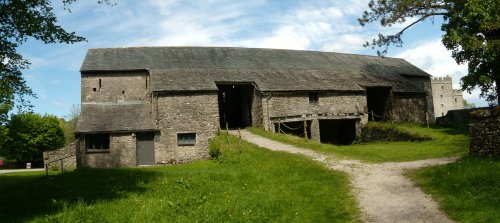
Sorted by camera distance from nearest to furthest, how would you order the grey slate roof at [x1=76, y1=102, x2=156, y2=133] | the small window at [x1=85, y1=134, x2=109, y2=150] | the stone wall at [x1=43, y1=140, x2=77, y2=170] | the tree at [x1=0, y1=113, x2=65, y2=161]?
the grey slate roof at [x1=76, y1=102, x2=156, y2=133] → the small window at [x1=85, y1=134, x2=109, y2=150] → the stone wall at [x1=43, y1=140, x2=77, y2=170] → the tree at [x1=0, y1=113, x2=65, y2=161]

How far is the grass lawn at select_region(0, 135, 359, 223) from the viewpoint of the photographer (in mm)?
10023

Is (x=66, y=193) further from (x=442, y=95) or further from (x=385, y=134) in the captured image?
(x=442, y=95)

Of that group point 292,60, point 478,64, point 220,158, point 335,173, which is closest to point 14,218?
point 335,173

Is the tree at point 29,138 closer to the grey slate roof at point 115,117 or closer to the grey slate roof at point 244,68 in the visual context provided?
the grey slate roof at point 244,68

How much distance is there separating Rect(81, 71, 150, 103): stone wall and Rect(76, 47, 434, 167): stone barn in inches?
3.0

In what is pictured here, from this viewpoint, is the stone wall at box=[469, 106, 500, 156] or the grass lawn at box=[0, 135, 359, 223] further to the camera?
the stone wall at box=[469, 106, 500, 156]

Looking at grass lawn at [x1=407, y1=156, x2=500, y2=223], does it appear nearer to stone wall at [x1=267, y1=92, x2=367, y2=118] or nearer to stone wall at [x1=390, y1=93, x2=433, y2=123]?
stone wall at [x1=267, y1=92, x2=367, y2=118]

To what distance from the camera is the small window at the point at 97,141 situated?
90.0ft

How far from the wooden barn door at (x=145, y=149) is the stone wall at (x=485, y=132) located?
2051 cm

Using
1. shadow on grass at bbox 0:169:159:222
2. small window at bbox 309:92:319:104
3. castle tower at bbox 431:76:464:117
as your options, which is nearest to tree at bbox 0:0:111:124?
shadow on grass at bbox 0:169:159:222

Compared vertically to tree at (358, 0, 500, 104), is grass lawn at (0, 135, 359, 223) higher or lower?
lower

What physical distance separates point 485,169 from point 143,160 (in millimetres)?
21786

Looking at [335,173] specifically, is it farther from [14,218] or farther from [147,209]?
[14,218]

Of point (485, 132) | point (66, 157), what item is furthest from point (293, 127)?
point (485, 132)
